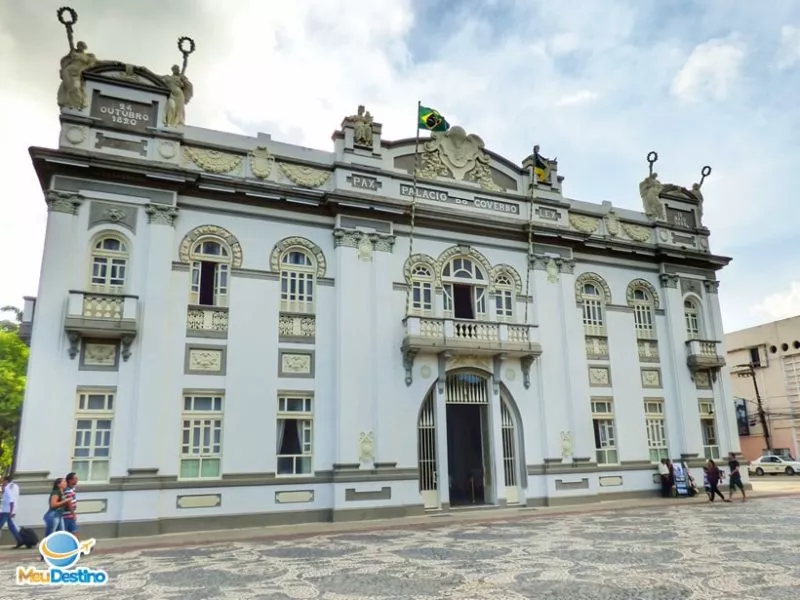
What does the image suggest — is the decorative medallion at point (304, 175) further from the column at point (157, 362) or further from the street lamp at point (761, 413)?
the street lamp at point (761, 413)

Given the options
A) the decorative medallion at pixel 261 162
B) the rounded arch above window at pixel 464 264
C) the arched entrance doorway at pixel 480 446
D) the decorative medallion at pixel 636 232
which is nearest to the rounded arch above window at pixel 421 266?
the rounded arch above window at pixel 464 264

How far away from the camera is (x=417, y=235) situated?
18.0 meters

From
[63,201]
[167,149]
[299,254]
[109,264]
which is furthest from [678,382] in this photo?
[63,201]

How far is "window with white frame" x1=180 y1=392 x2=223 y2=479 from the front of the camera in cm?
1423

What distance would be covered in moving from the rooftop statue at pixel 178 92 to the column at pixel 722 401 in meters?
19.5

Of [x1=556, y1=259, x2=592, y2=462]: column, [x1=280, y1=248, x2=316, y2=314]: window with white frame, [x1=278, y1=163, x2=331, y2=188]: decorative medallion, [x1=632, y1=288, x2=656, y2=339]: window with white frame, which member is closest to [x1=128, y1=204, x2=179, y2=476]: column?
[x1=280, y1=248, x2=316, y2=314]: window with white frame

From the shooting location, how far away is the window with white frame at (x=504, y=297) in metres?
18.5

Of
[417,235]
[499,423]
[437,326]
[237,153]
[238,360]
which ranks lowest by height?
[499,423]

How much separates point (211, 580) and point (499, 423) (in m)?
10.7

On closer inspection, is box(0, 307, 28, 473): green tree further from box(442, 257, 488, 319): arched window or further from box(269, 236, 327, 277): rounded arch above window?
box(442, 257, 488, 319): arched window

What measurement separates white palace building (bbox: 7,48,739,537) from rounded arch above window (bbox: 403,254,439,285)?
0.06 metres

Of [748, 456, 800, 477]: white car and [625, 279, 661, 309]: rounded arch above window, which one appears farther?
[748, 456, 800, 477]: white car

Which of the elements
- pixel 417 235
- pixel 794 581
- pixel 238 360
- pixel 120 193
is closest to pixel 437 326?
pixel 417 235

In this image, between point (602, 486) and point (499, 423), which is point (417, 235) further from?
point (602, 486)
